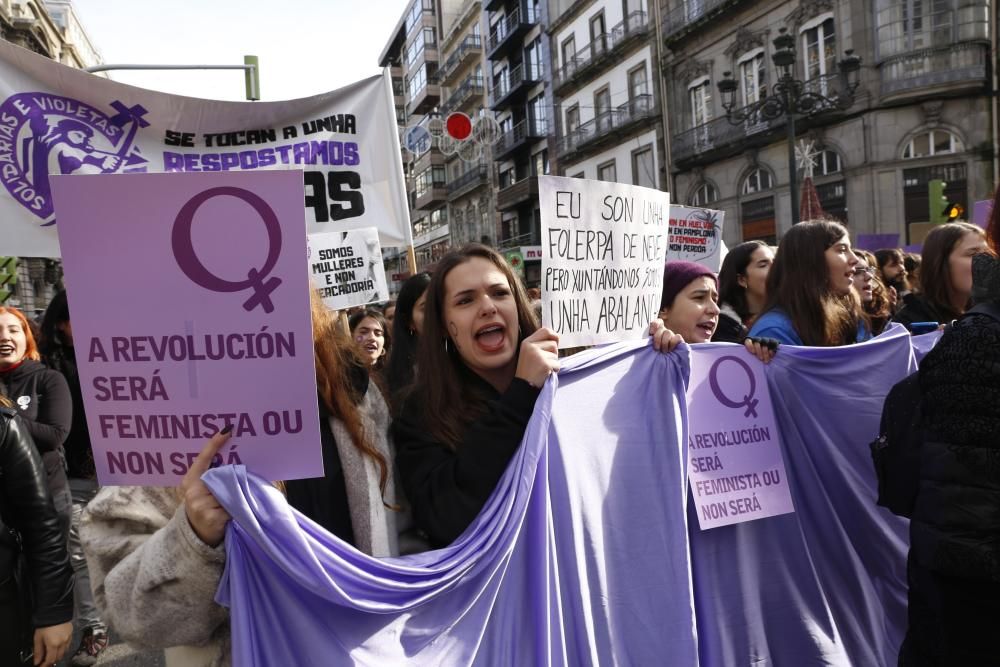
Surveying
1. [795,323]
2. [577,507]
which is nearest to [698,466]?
[577,507]

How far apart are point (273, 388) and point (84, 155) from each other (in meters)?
2.66

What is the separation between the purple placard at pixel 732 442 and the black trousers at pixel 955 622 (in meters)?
0.68

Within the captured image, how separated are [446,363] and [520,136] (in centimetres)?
3568

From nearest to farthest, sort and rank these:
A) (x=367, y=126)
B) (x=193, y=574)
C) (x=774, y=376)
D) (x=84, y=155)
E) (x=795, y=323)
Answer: (x=193, y=574)
(x=774, y=376)
(x=795, y=323)
(x=84, y=155)
(x=367, y=126)

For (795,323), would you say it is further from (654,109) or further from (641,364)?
(654,109)

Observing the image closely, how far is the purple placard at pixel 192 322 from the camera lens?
1510 mm

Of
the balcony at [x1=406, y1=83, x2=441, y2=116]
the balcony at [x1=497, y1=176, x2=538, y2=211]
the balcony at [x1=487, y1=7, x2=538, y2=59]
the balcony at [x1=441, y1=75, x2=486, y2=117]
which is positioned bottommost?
the balcony at [x1=497, y1=176, x2=538, y2=211]

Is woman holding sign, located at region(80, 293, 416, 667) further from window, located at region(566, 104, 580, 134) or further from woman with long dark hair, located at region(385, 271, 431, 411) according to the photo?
window, located at region(566, 104, 580, 134)

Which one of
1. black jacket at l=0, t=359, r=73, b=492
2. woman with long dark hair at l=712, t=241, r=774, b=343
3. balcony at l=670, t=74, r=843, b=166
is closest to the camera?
black jacket at l=0, t=359, r=73, b=492

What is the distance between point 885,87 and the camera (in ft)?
59.1

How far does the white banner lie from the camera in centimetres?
346

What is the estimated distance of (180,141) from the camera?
149 inches

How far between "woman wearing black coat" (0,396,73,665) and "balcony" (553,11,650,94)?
87.5 ft

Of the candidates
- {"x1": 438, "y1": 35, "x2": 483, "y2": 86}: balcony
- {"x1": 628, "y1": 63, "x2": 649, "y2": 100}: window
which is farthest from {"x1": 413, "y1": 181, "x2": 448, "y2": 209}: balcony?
{"x1": 628, "y1": 63, "x2": 649, "y2": 100}: window
